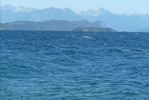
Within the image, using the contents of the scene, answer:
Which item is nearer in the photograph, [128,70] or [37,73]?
[37,73]

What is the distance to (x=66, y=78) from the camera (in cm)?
3631

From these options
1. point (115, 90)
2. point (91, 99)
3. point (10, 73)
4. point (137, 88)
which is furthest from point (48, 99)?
point (10, 73)

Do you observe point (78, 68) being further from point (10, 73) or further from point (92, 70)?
point (10, 73)

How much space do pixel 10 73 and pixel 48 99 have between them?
12560 millimetres

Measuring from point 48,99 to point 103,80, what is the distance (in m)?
9.77

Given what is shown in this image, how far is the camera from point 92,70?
141 feet

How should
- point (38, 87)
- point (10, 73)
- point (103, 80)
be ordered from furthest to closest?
1. point (10, 73)
2. point (103, 80)
3. point (38, 87)

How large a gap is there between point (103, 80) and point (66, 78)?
11.7 feet

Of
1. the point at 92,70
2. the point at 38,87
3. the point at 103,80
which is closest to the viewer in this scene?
the point at 38,87

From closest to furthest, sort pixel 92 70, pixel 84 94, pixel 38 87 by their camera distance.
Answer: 1. pixel 84 94
2. pixel 38 87
3. pixel 92 70

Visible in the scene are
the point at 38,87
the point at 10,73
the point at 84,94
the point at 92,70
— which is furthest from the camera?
the point at 92,70

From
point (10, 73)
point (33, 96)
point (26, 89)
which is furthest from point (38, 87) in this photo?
point (10, 73)

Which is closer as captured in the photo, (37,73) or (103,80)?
(103,80)

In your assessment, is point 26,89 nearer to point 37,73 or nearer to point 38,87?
point 38,87
